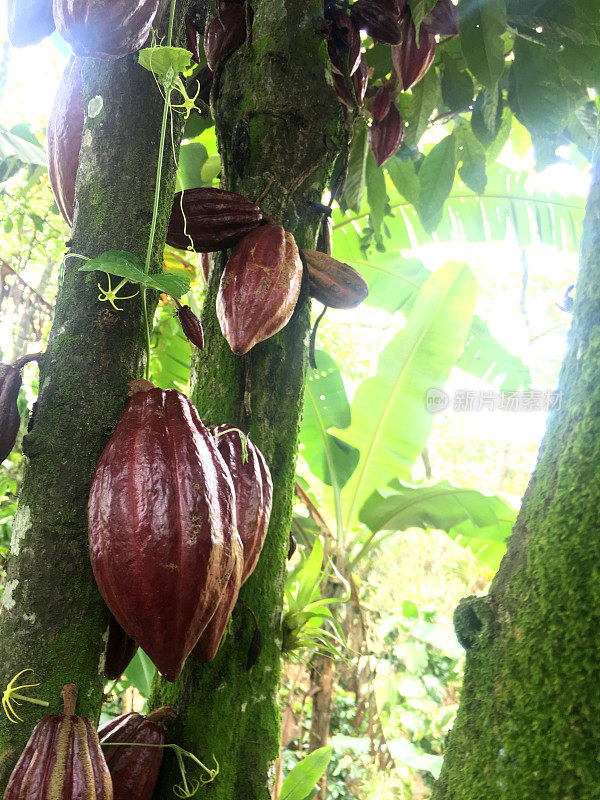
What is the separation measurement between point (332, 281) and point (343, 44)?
38cm

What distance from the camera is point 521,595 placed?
628mm

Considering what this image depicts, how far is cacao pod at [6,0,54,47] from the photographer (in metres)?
0.74

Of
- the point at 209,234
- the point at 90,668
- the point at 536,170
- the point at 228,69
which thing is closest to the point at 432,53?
the point at 536,170

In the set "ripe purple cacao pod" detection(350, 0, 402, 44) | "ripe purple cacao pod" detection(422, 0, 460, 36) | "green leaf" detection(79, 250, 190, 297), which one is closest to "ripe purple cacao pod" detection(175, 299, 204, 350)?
"green leaf" detection(79, 250, 190, 297)

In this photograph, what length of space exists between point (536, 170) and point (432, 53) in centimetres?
28

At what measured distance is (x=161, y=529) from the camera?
1.67 feet

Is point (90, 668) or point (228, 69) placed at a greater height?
point (228, 69)

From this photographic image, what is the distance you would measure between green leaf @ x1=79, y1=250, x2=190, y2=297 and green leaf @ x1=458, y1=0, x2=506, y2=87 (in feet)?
2.20

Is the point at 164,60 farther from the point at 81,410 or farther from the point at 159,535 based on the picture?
the point at 159,535

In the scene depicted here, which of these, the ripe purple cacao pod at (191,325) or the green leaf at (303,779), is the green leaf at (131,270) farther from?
the green leaf at (303,779)

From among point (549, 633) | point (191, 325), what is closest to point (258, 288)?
point (191, 325)

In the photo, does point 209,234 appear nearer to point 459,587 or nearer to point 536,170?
point 536,170

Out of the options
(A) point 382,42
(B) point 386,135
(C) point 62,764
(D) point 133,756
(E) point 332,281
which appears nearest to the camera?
(C) point 62,764

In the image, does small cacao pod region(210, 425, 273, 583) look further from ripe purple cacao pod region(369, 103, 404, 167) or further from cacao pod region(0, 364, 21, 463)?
ripe purple cacao pod region(369, 103, 404, 167)
